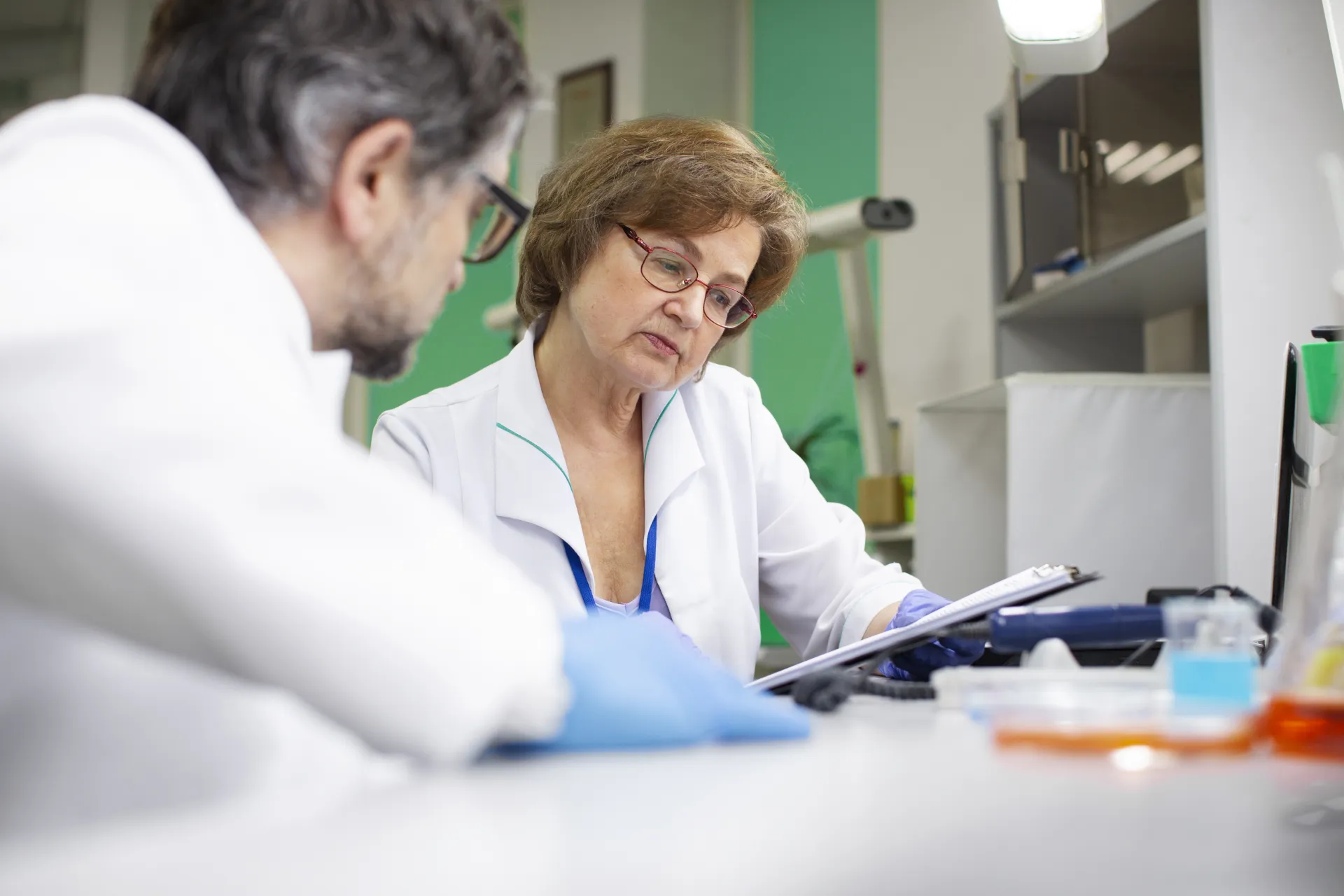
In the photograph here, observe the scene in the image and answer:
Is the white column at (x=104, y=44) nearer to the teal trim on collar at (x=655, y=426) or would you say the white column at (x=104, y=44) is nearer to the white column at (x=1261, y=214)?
the teal trim on collar at (x=655, y=426)

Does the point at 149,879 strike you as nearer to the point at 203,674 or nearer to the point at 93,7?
the point at 203,674

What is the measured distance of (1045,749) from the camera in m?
0.49

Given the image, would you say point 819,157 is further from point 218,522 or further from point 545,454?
point 218,522

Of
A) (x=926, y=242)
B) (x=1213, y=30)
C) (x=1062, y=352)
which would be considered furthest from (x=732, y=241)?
(x=926, y=242)

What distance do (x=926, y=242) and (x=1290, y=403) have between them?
2.46m

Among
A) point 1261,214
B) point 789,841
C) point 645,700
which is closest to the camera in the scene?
point 789,841

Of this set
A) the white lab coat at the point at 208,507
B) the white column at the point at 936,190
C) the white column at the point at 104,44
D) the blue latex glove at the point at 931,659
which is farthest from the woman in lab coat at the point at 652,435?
the white column at the point at 104,44

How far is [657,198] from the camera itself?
64.8 inches

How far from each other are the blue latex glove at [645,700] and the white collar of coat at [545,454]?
92 centimetres

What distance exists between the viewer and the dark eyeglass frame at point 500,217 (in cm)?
90

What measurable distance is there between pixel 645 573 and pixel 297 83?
38.4 inches

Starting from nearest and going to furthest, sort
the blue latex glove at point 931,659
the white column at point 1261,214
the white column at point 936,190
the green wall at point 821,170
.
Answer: the blue latex glove at point 931,659 < the white column at point 1261,214 < the white column at point 936,190 < the green wall at point 821,170

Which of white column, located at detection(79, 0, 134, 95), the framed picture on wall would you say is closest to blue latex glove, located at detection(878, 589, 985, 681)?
the framed picture on wall

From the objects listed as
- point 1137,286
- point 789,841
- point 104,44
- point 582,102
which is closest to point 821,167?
point 582,102
